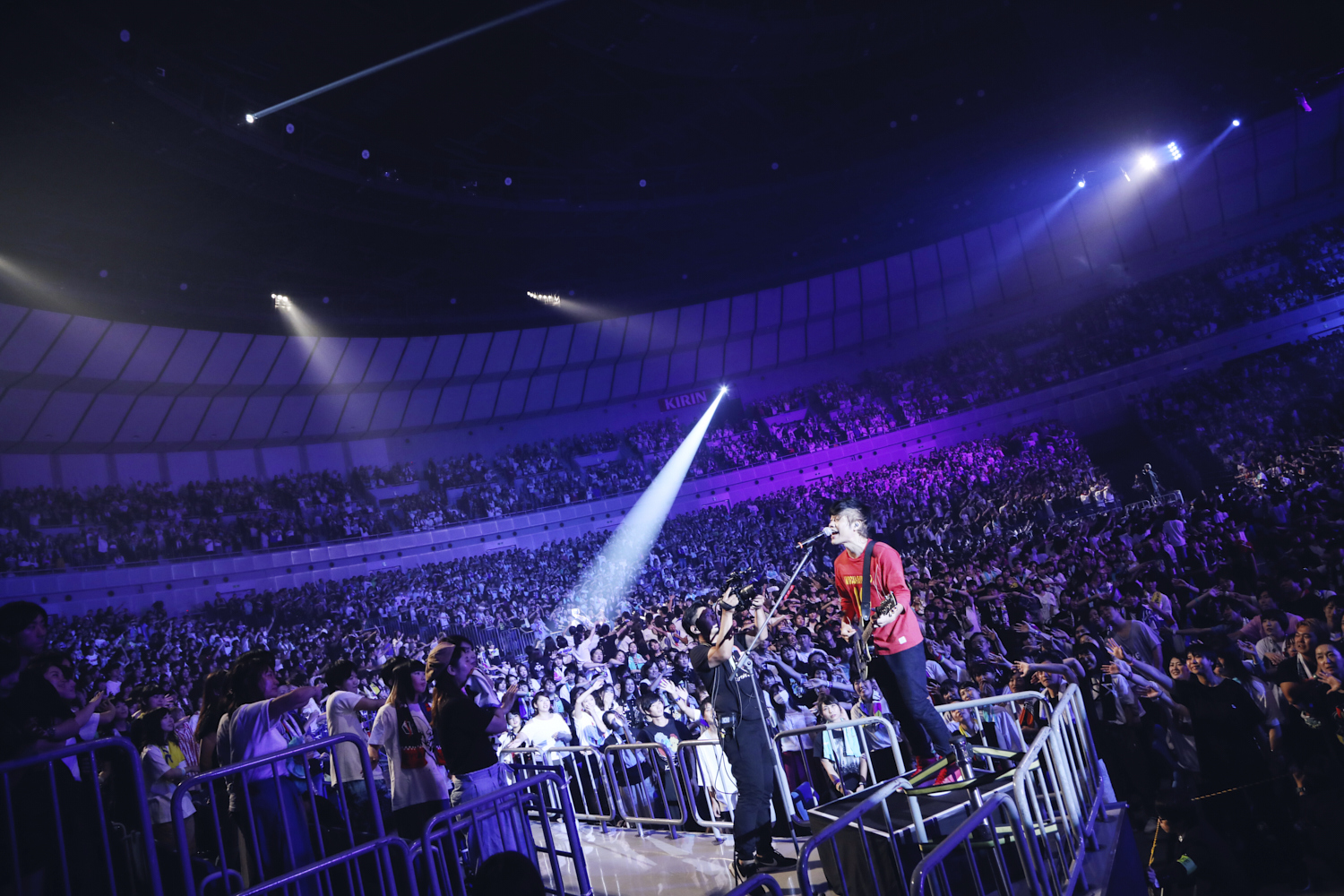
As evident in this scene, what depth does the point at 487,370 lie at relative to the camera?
23719 millimetres

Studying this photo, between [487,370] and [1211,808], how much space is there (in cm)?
2133

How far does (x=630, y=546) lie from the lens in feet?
71.2

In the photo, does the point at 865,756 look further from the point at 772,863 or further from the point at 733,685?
the point at 733,685

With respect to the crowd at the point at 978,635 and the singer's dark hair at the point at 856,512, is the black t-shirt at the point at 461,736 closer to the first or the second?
the crowd at the point at 978,635

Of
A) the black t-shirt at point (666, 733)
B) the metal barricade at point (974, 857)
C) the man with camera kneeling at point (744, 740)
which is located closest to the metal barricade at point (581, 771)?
the black t-shirt at point (666, 733)

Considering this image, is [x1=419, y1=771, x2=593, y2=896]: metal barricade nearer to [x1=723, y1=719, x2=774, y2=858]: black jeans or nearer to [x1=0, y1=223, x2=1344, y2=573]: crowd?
[x1=723, y1=719, x2=774, y2=858]: black jeans

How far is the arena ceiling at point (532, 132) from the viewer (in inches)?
403

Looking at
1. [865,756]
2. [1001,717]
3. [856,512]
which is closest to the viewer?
[856,512]

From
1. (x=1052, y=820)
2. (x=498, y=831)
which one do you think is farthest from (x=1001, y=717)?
(x=498, y=831)

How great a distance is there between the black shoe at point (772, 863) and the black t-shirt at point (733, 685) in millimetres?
743

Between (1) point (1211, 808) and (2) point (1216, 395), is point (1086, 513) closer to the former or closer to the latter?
(2) point (1216, 395)

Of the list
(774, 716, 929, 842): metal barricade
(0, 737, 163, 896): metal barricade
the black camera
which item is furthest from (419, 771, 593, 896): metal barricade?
(774, 716, 929, 842): metal barricade

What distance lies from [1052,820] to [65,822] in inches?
160

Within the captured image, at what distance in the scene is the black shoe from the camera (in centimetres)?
423
